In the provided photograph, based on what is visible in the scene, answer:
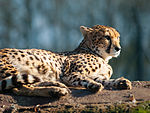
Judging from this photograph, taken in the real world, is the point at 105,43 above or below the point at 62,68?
above

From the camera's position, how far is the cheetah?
1.93m

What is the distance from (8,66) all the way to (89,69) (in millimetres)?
761

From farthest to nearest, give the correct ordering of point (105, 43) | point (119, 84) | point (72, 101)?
1. point (105, 43)
2. point (119, 84)
3. point (72, 101)

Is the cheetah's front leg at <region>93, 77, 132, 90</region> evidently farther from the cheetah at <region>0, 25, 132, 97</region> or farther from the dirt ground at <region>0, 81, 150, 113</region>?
the dirt ground at <region>0, 81, 150, 113</region>

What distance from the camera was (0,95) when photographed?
6.28 feet

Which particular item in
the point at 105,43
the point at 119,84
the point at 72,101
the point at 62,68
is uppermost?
the point at 105,43

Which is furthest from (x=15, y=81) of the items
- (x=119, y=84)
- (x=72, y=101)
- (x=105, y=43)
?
(x=105, y=43)

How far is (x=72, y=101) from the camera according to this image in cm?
187

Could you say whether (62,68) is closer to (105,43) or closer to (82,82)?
(82,82)

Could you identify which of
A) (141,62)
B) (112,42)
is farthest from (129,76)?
(112,42)

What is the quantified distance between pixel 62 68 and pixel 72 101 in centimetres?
64

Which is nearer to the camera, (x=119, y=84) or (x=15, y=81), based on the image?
(x=15, y=81)

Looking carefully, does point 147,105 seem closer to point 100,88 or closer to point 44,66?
point 100,88

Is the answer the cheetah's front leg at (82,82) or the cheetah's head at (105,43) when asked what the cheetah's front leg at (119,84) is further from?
the cheetah's head at (105,43)
